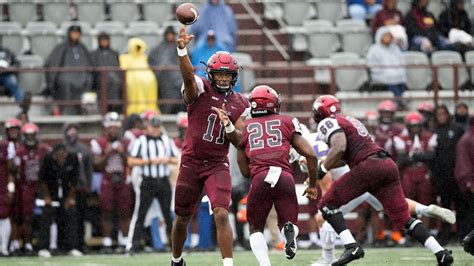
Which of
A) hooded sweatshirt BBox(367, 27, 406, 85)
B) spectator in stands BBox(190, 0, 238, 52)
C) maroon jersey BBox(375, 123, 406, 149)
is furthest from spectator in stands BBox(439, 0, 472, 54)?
spectator in stands BBox(190, 0, 238, 52)

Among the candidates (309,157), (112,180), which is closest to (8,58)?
(112,180)

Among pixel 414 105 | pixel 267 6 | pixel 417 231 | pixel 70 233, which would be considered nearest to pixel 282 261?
pixel 417 231

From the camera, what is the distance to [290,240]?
10.5 meters

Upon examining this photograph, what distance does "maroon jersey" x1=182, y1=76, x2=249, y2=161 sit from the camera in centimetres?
1076

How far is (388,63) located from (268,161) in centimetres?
815

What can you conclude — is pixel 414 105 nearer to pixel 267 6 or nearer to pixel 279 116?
pixel 267 6

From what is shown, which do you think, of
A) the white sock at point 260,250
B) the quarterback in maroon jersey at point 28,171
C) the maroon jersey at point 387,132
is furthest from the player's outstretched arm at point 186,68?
the maroon jersey at point 387,132

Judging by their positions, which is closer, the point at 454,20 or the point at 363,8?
the point at 454,20

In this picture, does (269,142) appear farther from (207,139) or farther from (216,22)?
(216,22)

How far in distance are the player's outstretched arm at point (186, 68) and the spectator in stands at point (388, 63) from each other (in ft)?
27.2

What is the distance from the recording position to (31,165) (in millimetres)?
16672

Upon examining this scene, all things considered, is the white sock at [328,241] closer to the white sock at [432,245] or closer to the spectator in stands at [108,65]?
the white sock at [432,245]

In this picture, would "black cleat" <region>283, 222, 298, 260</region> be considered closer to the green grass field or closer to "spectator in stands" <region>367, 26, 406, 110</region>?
the green grass field

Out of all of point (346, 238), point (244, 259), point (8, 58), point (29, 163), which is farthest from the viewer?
point (8, 58)
